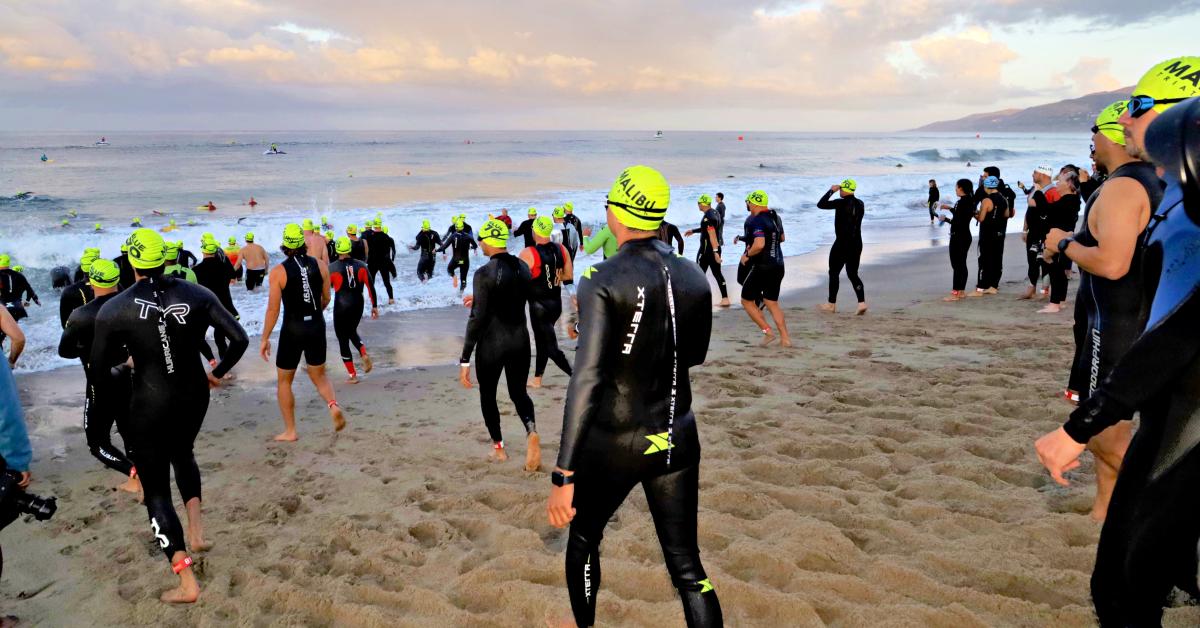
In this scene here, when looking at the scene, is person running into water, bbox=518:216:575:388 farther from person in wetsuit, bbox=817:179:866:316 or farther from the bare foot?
person in wetsuit, bbox=817:179:866:316

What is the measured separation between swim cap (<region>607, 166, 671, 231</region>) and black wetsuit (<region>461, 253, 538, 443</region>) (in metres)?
2.95

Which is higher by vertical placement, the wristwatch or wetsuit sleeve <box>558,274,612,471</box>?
wetsuit sleeve <box>558,274,612,471</box>

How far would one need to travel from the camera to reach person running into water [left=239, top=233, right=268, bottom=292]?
13.6m

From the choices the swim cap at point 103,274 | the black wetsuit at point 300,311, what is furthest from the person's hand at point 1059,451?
the black wetsuit at point 300,311

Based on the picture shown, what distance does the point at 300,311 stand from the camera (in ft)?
21.3

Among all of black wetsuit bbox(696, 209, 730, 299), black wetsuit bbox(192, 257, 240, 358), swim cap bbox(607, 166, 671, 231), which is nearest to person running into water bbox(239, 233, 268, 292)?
black wetsuit bbox(192, 257, 240, 358)

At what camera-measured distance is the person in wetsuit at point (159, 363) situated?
394 centimetres

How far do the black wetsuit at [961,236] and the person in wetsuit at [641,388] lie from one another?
10.3m

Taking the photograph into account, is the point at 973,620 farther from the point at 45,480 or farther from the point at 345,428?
the point at 45,480

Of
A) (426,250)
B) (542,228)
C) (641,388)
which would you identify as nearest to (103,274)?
(542,228)

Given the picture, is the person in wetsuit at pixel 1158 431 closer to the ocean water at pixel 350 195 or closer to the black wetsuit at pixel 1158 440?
the black wetsuit at pixel 1158 440

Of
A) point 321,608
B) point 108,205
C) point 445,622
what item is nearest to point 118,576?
point 321,608

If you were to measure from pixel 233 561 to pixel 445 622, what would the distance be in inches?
65.5

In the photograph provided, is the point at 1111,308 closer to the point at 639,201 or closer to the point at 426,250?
the point at 639,201
